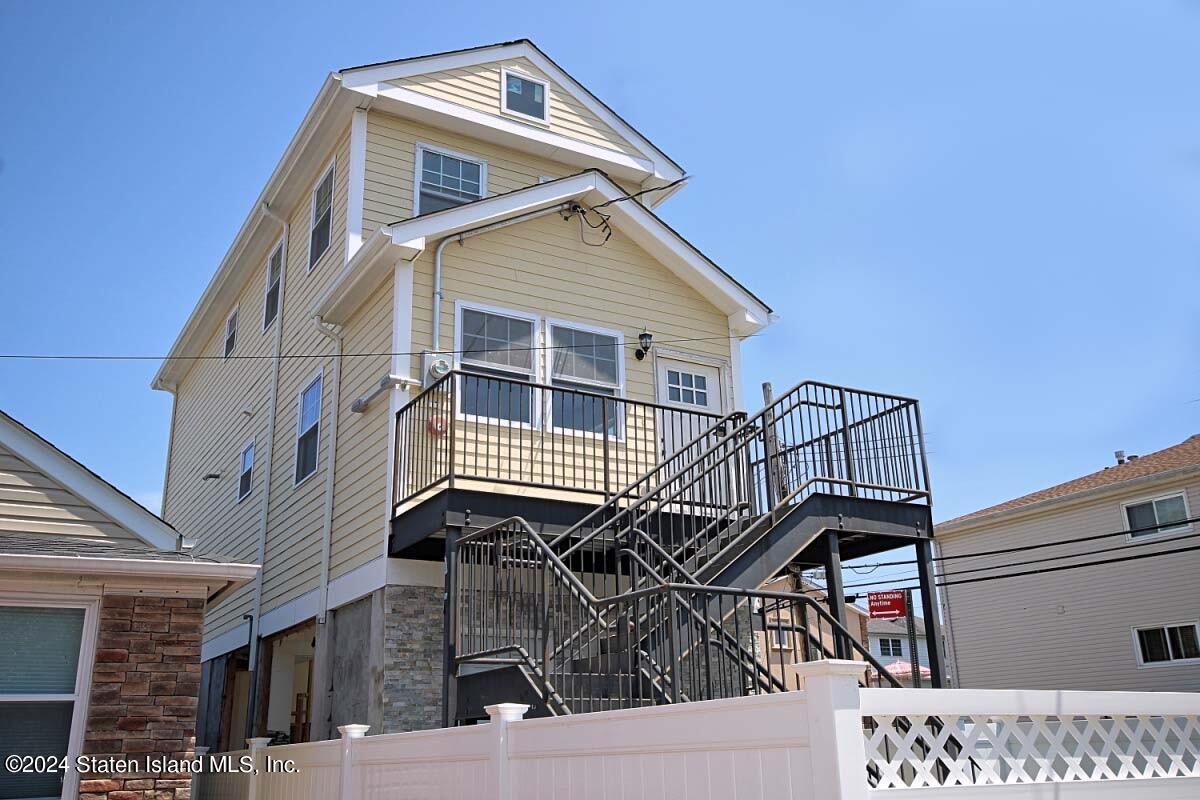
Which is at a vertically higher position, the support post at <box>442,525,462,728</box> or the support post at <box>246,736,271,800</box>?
the support post at <box>442,525,462,728</box>

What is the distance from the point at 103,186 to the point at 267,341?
15.1ft

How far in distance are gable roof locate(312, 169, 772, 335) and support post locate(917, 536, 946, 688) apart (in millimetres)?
4557

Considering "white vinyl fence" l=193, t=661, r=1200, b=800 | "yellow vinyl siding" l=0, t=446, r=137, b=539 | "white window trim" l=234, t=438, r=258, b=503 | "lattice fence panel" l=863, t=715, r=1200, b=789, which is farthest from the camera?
"white window trim" l=234, t=438, r=258, b=503

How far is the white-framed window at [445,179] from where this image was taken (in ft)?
45.5

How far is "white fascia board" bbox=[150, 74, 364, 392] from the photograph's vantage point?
45.1 feet

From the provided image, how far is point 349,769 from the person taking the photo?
Answer: 8.10m

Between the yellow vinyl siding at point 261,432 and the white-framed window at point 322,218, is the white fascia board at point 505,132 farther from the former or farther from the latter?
the white-framed window at point 322,218

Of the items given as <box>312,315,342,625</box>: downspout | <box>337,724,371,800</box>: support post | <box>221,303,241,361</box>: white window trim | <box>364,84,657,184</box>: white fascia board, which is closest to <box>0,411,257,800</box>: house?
<box>337,724,371,800</box>: support post

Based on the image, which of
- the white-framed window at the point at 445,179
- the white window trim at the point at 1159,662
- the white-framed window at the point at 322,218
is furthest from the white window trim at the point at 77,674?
the white window trim at the point at 1159,662

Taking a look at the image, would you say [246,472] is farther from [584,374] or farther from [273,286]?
[584,374]

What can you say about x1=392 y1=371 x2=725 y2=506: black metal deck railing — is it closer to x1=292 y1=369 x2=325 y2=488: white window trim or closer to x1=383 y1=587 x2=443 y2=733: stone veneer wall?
x1=383 y1=587 x2=443 y2=733: stone veneer wall

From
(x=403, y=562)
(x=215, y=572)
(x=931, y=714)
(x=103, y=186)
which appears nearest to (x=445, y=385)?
(x=403, y=562)

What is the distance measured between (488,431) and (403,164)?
15.4 ft

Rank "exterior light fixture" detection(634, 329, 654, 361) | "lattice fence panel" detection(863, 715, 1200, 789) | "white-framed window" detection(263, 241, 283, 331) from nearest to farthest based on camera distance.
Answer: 1. "lattice fence panel" detection(863, 715, 1200, 789)
2. "exterior light fixture" detection(634, 329, 654, 361)
3. "white-framed window" detection(263, 241, 283, 331)
